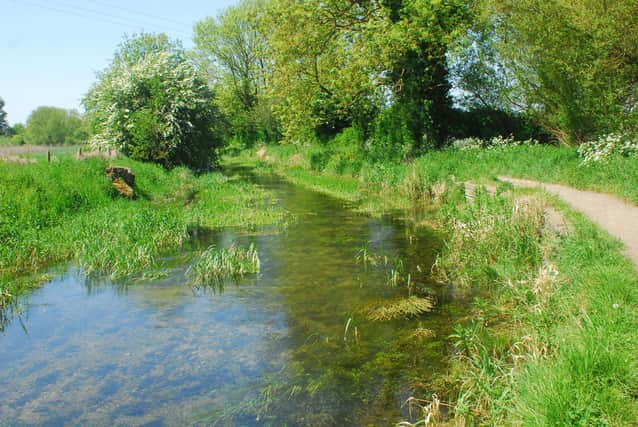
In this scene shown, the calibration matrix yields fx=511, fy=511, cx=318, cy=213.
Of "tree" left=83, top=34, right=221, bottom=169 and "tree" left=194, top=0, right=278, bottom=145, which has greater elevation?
"tree" left=194, top=0, right=278, bottom=145

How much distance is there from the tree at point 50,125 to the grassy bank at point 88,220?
84941 millimetres

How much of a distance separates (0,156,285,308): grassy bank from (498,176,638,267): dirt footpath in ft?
27.6

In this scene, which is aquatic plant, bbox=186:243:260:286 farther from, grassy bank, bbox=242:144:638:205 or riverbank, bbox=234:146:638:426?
grassy bank, bbox=242:144:638:205

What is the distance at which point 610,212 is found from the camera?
34.4ft

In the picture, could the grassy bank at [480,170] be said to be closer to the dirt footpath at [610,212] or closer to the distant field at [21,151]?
the dirt footpath at [610,212]

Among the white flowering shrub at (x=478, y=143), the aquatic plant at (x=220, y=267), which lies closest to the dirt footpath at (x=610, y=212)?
the aquatic plant at (x=220, y=267)

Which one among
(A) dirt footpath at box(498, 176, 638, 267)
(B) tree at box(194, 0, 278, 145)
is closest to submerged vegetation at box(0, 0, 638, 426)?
(A) dirt footpath at box(498, 176, 638, 267)

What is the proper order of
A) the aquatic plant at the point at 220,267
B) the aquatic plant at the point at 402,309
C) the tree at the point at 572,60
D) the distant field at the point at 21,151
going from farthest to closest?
the distant field at the point at 21,151, the tree at the point at 572,60, the aquatic plant at the point at 220,267, the aquatic plant at the point at 402,309

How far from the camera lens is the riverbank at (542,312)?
4.25m

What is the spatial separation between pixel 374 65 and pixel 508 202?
1291 cm

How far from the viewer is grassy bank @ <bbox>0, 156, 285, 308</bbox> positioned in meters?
10.9

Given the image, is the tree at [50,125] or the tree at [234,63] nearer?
the tree at [234,63]

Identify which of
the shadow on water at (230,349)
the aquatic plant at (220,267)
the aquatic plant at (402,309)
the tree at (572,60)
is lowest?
the shadow on water at (230,349)

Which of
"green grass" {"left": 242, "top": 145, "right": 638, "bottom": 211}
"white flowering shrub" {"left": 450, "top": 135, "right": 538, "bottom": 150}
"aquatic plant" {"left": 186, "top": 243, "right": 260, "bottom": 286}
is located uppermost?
Result: "white flowering shrub" {"left": 450, "top": 135, "right": 538, "bottom": 150}
